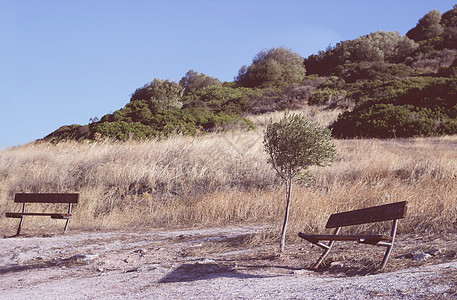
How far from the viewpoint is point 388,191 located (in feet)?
30.5

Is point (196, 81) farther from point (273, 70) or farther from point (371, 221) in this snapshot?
point (371, 221)

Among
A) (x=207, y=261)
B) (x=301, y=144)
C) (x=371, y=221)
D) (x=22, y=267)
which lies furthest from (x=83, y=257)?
(x=371, y=221)

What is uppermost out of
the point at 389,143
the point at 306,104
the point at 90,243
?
the point at 306,104

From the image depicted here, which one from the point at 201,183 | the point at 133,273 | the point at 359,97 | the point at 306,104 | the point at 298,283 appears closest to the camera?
the point at 298,283

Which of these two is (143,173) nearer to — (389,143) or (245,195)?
(245,195)

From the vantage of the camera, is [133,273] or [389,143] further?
[389,143]

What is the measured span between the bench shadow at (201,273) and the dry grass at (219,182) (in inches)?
81.0

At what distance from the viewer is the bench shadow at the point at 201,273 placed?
205 inches

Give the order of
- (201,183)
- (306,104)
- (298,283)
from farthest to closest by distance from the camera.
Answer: (306,104) < (201,183) < (298,283)

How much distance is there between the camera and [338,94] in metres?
27.0

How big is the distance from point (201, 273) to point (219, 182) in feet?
21.8

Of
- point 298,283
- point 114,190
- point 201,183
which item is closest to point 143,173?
point 114,190

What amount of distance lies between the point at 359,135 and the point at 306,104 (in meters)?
8.63

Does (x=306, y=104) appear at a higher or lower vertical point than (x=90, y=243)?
higher
